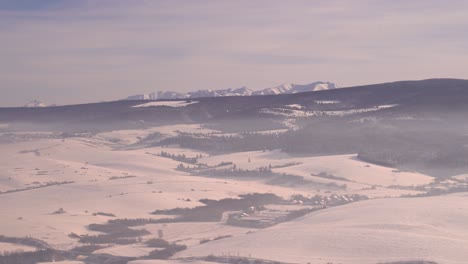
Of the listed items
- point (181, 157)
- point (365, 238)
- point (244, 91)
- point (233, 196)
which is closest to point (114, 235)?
point (365, 238)

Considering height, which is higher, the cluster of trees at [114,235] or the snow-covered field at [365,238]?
the snow-covered field at [365,238]

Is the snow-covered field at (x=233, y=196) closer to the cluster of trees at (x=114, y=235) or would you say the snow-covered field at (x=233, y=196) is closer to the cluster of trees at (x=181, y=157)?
the cluster of trees at (x=114, y=235)

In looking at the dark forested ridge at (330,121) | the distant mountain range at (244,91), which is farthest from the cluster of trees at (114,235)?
the distant mountain range at (244,91)

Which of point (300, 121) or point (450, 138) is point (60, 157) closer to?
point (450, 138)

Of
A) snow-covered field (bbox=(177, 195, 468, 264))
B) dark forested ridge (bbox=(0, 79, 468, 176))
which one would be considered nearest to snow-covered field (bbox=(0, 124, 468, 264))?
snow-covered field (bbox=(177, 195, 468, 264))

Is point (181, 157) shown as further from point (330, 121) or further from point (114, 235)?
point (114, 235)

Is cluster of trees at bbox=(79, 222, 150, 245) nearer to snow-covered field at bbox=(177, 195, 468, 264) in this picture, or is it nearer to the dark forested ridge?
snow-covered field at bbox=(177, 195, 468, 264)

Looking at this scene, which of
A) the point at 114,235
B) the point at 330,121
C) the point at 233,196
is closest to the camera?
the point at 114,235

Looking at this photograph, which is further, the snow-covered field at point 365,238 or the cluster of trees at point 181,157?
the cluster of trees at point 181,157

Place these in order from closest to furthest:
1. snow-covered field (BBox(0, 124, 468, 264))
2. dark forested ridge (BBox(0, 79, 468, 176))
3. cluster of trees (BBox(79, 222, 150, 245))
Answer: snow-covered field (BBox(0, 124, 468, 264)), cluster of trees (BBox(79, 222, 150, 245)), dark forested ridge (BBox(0, 79, 468, 176))

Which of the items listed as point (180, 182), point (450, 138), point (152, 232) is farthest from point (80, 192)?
point (450, 138)

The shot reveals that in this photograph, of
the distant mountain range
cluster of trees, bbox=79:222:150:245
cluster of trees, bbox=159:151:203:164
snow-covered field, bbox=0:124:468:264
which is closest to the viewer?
snow-covered field, bbox=0:124:468:264
